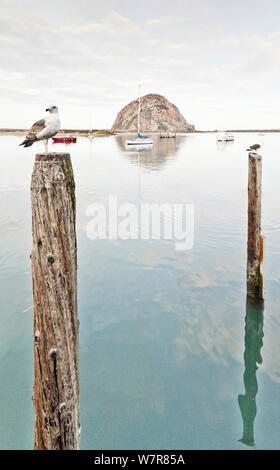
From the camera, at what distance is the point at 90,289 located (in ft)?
33.7

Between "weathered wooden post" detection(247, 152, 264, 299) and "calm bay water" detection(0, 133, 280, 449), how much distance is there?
700 millimetres

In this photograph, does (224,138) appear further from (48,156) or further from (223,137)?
(48,156)

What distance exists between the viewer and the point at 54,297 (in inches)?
122

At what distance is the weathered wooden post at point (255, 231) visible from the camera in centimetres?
788

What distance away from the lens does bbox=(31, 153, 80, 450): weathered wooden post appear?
295 centimetres

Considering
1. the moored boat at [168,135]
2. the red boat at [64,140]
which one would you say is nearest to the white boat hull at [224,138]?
the moored boat at [168,135]

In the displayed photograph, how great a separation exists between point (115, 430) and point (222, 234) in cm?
1152

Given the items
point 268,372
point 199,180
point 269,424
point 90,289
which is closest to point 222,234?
point 90,289

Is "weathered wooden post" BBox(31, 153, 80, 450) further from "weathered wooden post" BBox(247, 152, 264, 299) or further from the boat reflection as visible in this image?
the boat reflection

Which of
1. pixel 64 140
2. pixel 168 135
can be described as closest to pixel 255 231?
pixel 64 140

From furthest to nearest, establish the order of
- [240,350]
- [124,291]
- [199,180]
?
[199,180], [124,291], [240,350]

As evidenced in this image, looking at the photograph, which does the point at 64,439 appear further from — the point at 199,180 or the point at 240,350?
the point at 199,180

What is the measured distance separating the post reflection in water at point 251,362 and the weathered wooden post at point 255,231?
0.44m

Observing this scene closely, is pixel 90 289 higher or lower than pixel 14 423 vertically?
higher
